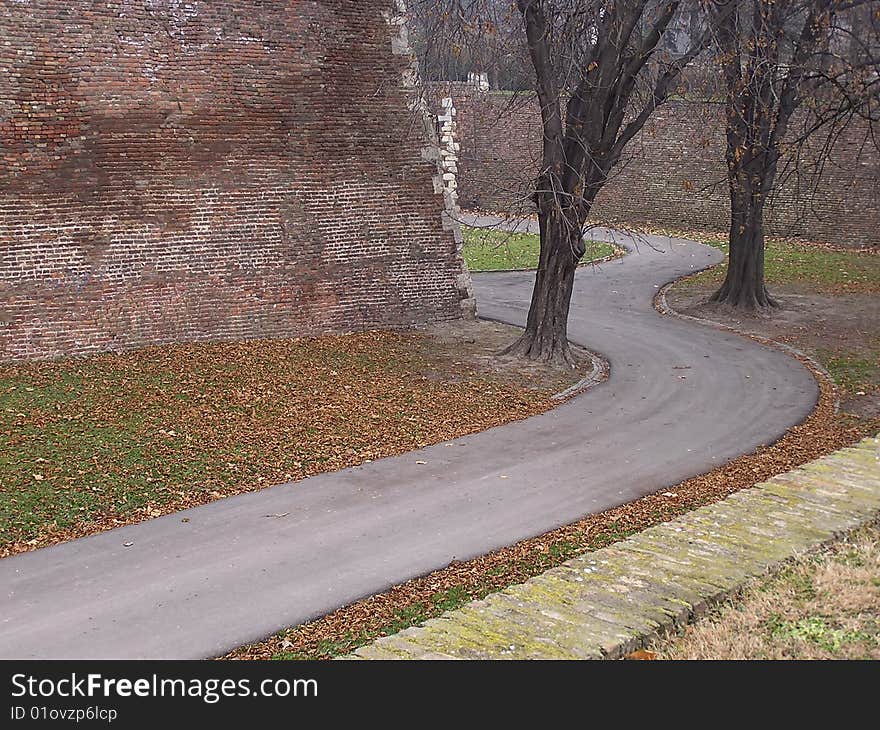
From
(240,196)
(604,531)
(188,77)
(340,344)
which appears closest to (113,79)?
(188,77)

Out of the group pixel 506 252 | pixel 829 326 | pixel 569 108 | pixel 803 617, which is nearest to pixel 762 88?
pixel 829 326

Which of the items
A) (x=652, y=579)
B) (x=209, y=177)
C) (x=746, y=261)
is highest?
(x=209, y=177)

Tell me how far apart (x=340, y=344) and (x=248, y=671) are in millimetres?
12441

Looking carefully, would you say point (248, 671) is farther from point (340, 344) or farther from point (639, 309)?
point (639, 309)

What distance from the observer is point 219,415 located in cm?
1216

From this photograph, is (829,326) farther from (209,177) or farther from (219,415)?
(219,415)

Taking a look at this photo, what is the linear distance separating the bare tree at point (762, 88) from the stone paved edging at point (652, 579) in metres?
8.92

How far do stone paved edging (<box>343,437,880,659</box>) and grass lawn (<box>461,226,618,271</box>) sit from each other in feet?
62.8

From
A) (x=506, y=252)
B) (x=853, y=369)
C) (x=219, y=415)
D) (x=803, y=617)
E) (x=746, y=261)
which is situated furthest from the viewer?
(x=506, y=252)

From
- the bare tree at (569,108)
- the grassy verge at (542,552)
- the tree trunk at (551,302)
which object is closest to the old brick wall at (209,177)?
the bare tree at (569,108)

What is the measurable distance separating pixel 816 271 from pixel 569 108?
12079 millimetres

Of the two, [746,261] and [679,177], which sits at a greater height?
[679,177]

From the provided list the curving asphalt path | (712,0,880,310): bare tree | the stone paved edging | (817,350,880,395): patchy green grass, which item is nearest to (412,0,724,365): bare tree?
(712,0,880,310): bare tree

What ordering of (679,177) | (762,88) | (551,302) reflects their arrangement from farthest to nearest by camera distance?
(679,177) → (762,88) → (551,302)
